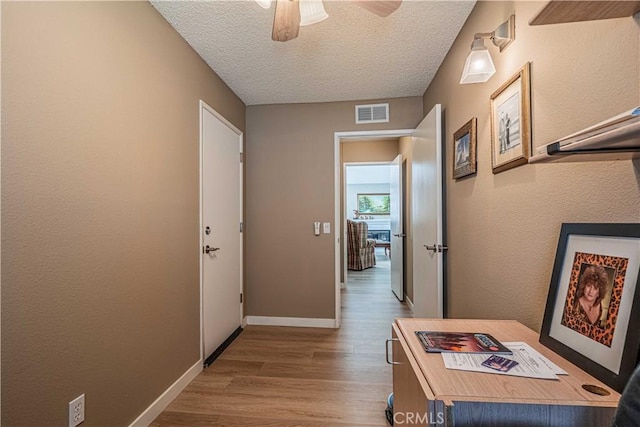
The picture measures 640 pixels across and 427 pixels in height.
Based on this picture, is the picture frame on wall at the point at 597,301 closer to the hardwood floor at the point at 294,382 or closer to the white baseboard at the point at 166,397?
the hardwood floor at the point at 294,382

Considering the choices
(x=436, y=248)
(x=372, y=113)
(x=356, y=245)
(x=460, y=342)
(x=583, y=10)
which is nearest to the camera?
(x=583, y=10)

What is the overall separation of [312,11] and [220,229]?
1.87m

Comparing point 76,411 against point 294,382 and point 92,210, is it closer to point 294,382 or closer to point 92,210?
point 92,210

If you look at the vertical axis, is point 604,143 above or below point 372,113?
below

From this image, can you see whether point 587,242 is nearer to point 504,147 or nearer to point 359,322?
point 504,147

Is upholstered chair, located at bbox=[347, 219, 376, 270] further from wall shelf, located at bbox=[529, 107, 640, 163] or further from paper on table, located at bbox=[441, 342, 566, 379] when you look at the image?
wall shelf, located at bbox=[529, 107, 640, 163]

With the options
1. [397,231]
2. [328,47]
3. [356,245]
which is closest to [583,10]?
[328,47]

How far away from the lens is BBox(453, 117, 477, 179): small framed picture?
1775mm

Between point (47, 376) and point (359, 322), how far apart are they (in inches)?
103

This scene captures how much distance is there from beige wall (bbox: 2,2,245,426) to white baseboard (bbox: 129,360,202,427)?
4 cm

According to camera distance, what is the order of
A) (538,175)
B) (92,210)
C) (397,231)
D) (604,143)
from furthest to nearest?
1. (397,231)
2. (92,210)
3. (538,175)
4. (604,143)

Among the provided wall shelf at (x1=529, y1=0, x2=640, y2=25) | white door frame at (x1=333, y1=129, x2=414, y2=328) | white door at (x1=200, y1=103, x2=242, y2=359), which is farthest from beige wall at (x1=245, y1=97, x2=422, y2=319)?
wall shelf at (x1=529, y1=0, x2=640, y2=25)

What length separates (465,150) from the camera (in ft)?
6.24

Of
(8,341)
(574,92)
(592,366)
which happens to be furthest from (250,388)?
(574,92)
